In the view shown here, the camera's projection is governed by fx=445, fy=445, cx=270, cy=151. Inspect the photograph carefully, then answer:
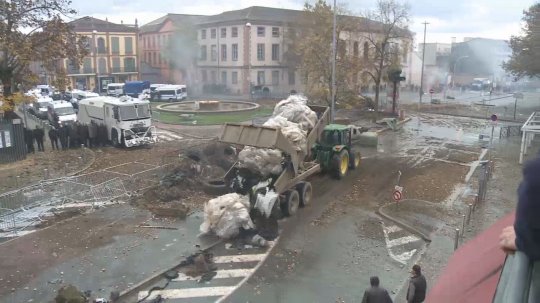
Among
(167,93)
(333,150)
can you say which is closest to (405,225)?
(333,150)

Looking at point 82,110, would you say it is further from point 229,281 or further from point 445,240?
point 445,240

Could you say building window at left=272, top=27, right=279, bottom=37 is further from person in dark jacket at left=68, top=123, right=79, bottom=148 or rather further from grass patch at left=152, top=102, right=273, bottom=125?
person in dark jacket at left=68, top=123, right=79, bottom=148

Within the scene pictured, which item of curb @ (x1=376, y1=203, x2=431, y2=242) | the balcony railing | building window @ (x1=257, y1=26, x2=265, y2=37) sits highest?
building window @ (x1=257, y1=26, x2=265, y2=37)

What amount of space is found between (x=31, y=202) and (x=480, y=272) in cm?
1563

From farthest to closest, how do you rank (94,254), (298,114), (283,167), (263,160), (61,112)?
(61,112), (298,114), (283,167), (263,160), (94,254)

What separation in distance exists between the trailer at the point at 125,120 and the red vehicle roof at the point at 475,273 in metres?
22.5

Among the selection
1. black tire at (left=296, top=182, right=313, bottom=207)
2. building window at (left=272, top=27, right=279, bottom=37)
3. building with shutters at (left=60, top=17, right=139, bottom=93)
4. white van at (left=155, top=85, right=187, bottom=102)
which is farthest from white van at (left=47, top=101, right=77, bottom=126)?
building window at (left=272, top=27, right=279, bottom=37)

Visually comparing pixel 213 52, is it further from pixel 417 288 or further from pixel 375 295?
pixel 375 295

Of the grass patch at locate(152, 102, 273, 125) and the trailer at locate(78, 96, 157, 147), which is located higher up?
the trailer at locate(78, 96, 157, 147)

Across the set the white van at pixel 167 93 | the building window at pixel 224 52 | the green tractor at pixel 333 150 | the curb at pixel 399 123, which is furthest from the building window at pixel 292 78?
the green tractor at pixel 333 150

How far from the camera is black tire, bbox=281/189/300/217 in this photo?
47.6 ft

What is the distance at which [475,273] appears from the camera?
2744 millimetres

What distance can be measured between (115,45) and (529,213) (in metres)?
73.9

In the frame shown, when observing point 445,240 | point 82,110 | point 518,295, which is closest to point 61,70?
point 82,110
